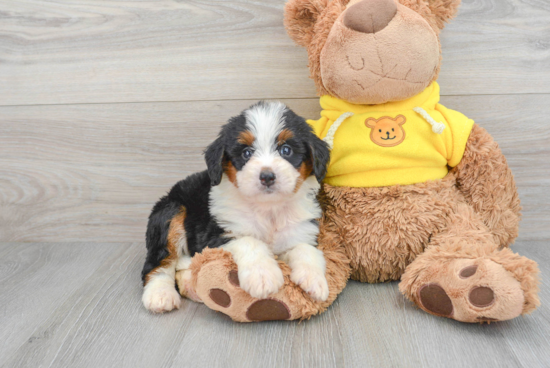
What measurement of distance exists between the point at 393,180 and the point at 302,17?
2.47ft

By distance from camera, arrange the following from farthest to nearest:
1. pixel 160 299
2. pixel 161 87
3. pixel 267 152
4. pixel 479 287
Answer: pixel 161 87 < pixel 160 299 < pixel 267 152 < pixel 479 287

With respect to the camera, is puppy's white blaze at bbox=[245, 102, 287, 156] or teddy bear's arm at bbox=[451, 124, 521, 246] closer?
puppy's white blaze at bbox=[245, 102, 287, 156]

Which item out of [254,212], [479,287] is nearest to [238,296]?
[254,212]

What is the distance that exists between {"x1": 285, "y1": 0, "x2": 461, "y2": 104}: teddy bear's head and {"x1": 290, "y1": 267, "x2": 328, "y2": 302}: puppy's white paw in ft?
2.18

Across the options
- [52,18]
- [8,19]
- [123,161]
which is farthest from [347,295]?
[8,19]

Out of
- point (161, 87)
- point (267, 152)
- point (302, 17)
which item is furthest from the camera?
point (161, 87)

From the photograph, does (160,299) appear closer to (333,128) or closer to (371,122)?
(333,128)

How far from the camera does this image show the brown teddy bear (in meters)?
1.40

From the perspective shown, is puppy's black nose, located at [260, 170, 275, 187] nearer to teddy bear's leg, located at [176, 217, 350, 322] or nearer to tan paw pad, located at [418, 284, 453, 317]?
teddy bear's leg, located at [176, 217, 350, 322]

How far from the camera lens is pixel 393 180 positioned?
5.27ft

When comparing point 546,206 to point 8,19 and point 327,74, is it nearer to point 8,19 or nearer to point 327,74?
point 327,74

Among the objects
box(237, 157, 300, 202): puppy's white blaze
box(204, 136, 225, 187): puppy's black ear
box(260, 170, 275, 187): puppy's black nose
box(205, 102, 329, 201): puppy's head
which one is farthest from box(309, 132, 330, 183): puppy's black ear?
box(204, 136, 225, 187): puppy's black ear

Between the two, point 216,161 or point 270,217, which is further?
point 270,217

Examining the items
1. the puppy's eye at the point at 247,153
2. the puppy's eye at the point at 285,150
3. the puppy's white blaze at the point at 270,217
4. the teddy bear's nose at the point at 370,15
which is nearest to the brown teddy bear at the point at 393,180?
the teddy bear's nose at the point at 370,15
